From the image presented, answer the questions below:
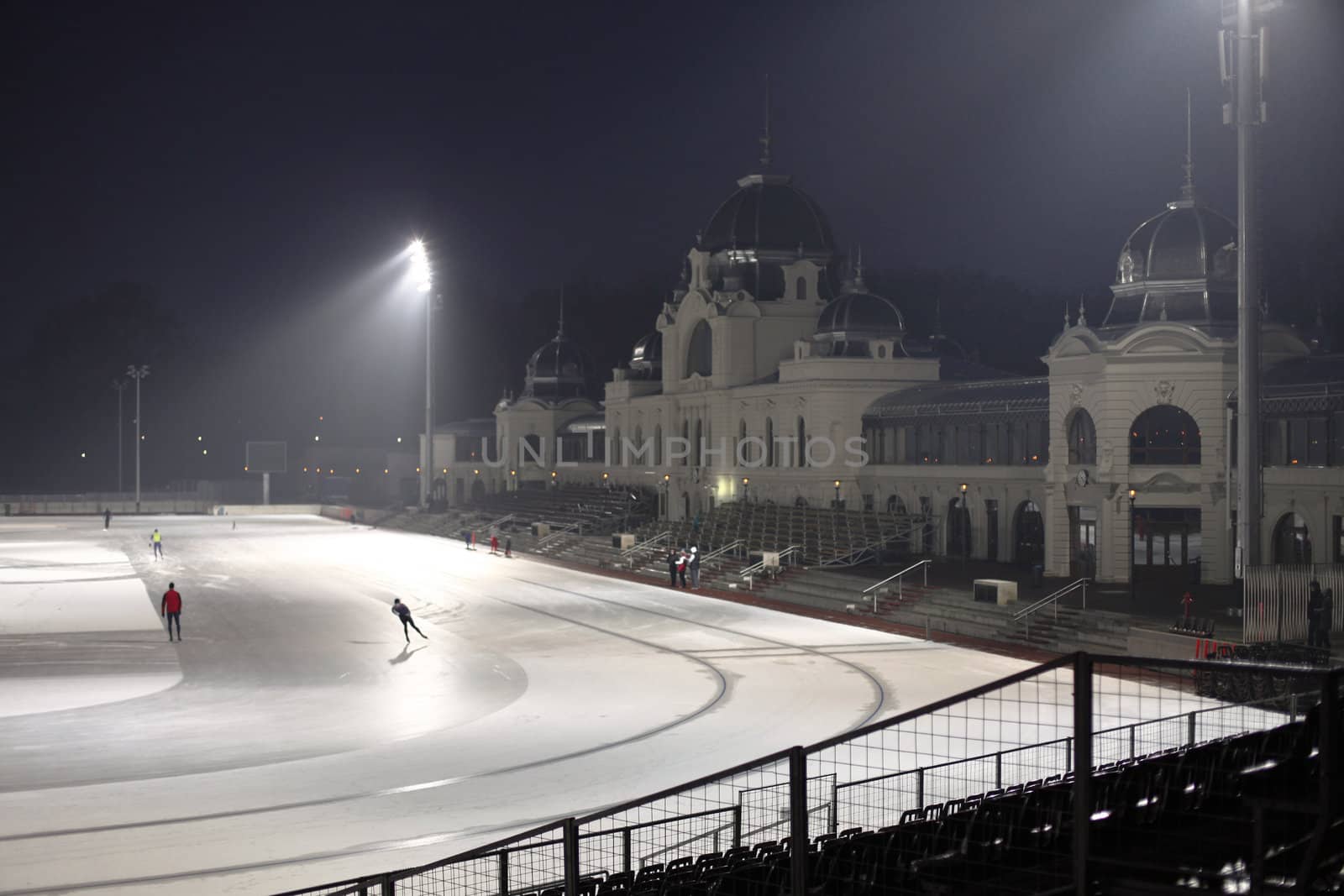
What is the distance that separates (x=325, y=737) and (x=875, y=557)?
32342mm

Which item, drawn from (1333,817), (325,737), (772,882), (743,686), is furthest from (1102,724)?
(1333,817)

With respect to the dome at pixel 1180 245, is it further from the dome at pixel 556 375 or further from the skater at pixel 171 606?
the dome at pixel 556 375

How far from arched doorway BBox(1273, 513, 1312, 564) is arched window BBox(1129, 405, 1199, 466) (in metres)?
3.84

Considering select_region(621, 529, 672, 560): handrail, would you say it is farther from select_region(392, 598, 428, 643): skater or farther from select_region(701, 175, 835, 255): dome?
select_region(392, 598, 428, 643): skater

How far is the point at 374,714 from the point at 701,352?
5650 centimetres

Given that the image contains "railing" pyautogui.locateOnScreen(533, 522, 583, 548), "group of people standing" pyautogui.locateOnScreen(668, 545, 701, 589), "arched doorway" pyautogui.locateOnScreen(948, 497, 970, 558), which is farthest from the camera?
"railing" pyautogui.locateOnScreen(533, 522, 583, 548)

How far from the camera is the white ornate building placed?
44.1 meters

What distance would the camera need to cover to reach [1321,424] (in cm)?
4131

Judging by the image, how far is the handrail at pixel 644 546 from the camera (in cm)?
7050

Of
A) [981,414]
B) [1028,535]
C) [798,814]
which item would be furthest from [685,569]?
[798,814]

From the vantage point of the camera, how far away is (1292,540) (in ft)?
135

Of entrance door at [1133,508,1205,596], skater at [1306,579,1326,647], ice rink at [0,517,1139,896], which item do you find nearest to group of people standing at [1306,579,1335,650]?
skater at [1306,579,1326,647]

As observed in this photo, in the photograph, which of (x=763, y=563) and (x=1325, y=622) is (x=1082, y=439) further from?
(x=1325, y=622)

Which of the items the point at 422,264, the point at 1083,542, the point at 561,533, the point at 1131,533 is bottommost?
the point at 561,533
